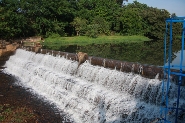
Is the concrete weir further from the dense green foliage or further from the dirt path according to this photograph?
the dense green foliage

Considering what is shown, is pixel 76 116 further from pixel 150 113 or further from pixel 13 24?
pixel 13 24

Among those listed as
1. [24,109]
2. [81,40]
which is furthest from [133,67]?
[81,40]

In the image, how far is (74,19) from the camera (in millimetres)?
39031

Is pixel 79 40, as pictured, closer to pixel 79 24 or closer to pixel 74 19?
pixel 79 24

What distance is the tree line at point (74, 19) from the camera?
104ft

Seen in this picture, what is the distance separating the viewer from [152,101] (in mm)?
8961

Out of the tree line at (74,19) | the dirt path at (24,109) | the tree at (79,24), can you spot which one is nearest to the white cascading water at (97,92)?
the dirt path at (24,109)

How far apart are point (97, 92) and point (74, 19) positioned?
29.9m

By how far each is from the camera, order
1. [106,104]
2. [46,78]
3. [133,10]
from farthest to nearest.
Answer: [133,10] < [46,78] < [106,104]

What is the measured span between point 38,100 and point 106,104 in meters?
4.18

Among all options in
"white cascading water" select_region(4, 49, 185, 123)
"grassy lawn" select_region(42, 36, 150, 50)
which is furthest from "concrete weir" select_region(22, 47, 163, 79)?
"grassy lawn" select_region(42, 36, 150, 50)

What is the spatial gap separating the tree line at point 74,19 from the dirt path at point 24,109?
17390 millimetres

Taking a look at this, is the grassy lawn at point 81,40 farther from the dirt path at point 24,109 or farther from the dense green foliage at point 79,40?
the dirt path at point 24,109

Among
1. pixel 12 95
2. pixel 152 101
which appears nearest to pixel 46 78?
pixel 12 95
